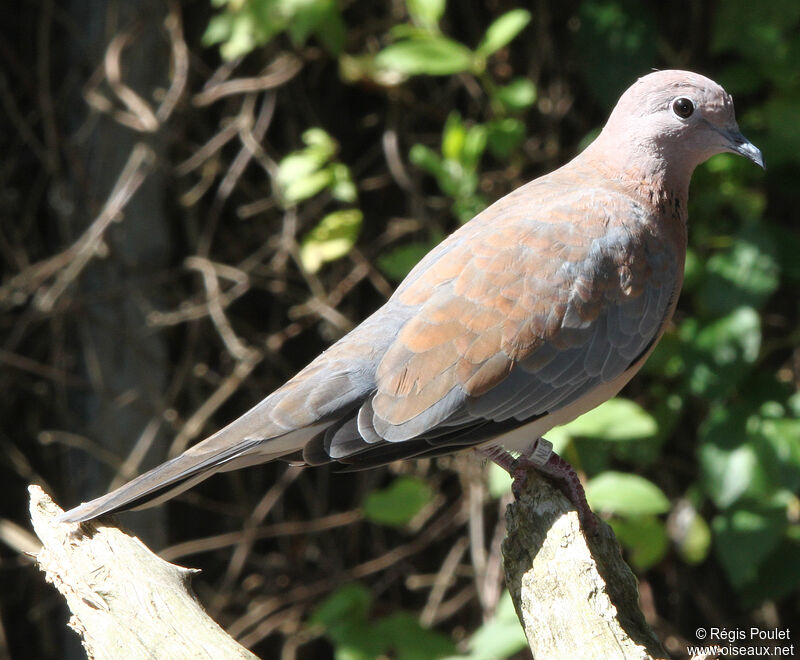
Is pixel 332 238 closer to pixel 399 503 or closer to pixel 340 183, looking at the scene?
pixel 340 183

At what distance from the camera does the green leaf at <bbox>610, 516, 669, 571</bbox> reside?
10.3 feet

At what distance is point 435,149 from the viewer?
392 cm

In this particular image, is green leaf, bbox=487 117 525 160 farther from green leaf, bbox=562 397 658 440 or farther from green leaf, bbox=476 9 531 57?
green leaf, bbox=562 397 658 440

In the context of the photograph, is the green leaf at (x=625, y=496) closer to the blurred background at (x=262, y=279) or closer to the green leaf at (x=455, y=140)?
the blurred background at (x=262, y=279)

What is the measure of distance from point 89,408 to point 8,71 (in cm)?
133

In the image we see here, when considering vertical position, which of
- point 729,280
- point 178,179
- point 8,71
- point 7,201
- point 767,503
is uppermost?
point 8,71

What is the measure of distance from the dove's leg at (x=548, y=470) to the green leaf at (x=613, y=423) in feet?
0.70

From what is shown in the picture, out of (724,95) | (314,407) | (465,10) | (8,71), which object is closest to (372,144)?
(465,10)

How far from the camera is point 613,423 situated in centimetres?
277

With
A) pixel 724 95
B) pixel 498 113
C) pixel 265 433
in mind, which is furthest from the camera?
pixel 498 113

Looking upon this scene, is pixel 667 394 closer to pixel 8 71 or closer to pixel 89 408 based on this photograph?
pixel 89 408

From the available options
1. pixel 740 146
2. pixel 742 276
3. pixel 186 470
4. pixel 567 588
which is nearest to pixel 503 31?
pixel 740 146

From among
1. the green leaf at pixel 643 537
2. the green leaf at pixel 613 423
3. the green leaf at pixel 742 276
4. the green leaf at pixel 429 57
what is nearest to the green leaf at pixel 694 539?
the green leaf at pixel 643 537

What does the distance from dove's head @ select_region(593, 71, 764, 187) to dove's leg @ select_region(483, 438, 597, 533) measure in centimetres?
77
